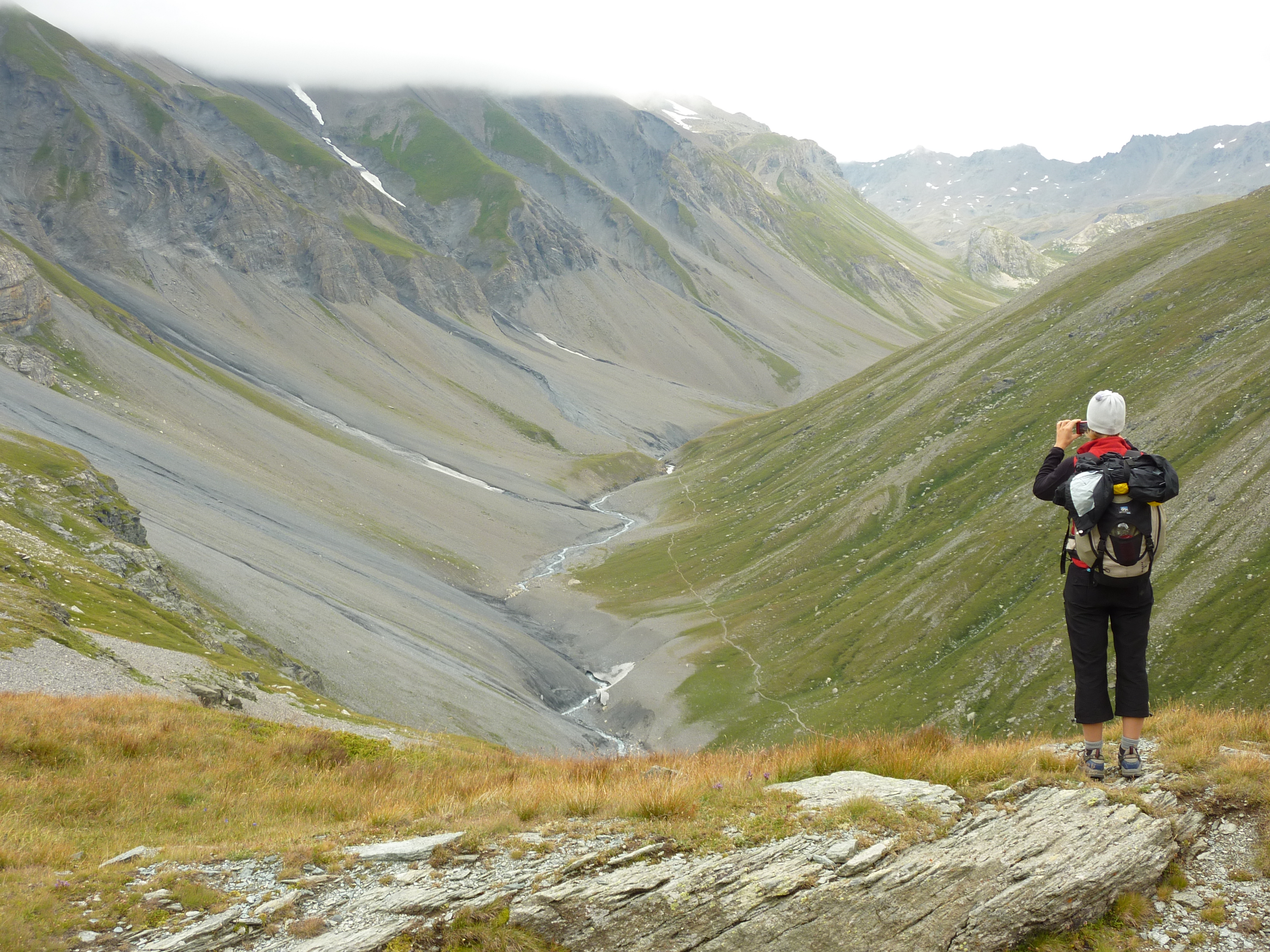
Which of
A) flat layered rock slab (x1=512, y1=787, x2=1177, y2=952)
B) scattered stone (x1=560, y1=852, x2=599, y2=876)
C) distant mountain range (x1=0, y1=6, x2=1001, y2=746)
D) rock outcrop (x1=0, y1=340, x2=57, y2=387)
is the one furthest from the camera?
rock outcrop (x1=0, y1=340, x2=57, y2=387)

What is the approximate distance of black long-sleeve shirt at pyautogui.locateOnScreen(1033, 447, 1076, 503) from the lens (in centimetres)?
1056

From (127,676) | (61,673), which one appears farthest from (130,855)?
(127,676)

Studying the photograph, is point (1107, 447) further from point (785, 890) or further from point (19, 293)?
point (19, 293)

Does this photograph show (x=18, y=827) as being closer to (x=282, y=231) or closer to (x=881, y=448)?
(x=881, y=448)

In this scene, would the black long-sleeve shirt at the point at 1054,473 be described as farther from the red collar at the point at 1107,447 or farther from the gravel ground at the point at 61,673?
the gravel ground at the point at 61,673

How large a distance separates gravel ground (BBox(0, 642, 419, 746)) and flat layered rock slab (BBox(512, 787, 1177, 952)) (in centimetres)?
1497

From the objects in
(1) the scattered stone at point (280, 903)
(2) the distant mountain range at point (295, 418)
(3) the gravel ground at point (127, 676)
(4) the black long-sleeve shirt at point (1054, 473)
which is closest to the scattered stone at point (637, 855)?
(1) the scattered stone at point (280, 903)

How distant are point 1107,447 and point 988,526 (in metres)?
57.1

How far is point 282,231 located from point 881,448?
162340 mm

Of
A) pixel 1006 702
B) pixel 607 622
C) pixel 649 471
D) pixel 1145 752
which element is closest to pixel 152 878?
pixel 1145 752

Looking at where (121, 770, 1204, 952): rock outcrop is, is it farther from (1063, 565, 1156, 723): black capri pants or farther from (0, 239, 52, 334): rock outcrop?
(0, 239, 52, 334): rock outcrop

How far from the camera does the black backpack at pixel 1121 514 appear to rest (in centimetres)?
959

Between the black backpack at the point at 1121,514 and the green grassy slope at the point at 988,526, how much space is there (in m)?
33.6

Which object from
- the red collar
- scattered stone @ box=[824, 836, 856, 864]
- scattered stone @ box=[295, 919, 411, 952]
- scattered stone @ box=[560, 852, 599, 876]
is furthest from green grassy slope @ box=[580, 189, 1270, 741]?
scattered stone @ box=[295, 919, 411, 952]
